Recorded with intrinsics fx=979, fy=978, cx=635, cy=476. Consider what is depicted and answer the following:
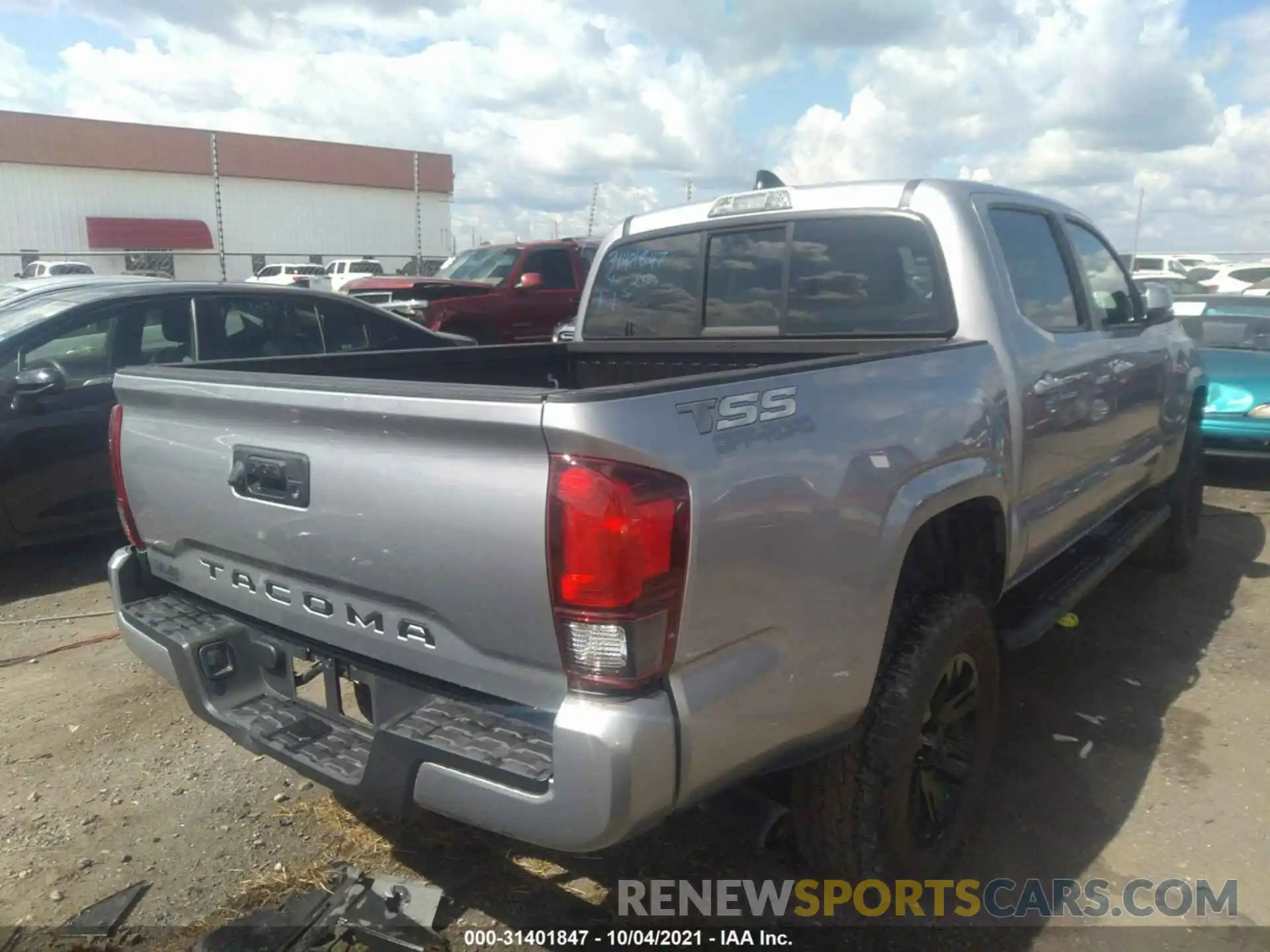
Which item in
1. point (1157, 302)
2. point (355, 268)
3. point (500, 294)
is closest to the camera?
point (1157, 302)

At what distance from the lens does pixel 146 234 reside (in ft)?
133

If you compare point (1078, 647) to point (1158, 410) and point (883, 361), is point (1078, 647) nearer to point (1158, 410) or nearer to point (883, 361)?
point (1158, 410)

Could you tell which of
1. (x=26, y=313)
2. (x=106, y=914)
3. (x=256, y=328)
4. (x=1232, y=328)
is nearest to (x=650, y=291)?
(x=106, y=914)

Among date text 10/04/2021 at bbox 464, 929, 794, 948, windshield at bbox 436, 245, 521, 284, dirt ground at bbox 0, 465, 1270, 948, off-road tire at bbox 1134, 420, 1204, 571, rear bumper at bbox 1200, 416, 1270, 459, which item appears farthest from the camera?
windshield at bbox 436, 245, 521, 284

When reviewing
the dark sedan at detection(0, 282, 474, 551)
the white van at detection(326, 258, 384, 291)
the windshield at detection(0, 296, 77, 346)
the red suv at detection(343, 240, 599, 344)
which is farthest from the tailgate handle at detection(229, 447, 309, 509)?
the white van at detection(326, 258, 384, 291)

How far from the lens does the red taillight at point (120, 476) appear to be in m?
2.82

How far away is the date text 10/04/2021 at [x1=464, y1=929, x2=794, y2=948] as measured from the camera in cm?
254

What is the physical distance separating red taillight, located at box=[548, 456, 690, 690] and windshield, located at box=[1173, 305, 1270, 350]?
782 cm

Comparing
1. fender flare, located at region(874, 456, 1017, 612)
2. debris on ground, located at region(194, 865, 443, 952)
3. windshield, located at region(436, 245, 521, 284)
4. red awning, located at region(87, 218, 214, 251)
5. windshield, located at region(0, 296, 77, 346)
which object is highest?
red awning, located at region(87, 218, 214, 251)

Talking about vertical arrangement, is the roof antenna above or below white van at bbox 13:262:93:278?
above

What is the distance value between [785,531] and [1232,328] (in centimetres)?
814

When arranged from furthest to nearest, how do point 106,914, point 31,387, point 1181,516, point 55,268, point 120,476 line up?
point 55,268, point 1181,516, point 31,387, point 120,476, point 106,914

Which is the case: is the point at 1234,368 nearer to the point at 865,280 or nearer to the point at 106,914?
the point at 865,280

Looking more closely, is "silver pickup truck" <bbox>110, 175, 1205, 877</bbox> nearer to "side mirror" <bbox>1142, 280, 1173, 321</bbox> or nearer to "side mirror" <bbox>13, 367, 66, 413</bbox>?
"side mirror" <bbox>1142, 280, 1173, 321</bbox>
